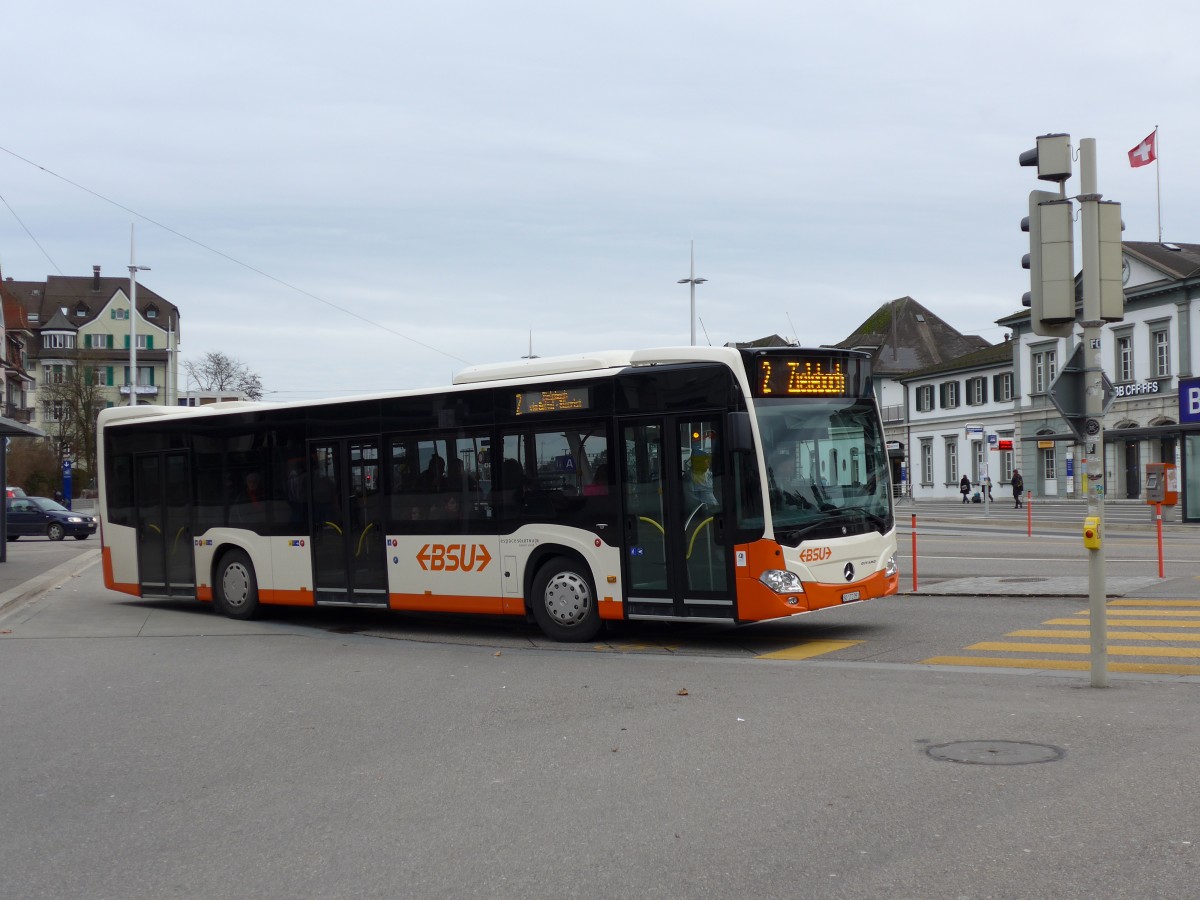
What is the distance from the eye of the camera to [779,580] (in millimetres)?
12203

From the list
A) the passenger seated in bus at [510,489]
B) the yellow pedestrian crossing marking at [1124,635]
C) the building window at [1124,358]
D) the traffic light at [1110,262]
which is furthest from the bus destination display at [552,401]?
the building window at [1124,358]

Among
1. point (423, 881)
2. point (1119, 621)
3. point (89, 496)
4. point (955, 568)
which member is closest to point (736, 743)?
point (423, 881)

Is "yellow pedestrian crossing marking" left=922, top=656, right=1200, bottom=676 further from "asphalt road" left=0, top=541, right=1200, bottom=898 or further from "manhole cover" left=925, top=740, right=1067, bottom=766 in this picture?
"manhole cover" left=925, top=740, right=1067, bottom=766

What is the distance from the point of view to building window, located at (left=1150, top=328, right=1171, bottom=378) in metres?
57.5

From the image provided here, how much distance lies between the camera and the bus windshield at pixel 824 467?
488 inches

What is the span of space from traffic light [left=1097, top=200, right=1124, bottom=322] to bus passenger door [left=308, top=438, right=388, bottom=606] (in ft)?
28.0

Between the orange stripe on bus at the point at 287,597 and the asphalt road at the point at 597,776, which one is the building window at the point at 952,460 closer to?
the orange stripe on bus at the point at 287,597

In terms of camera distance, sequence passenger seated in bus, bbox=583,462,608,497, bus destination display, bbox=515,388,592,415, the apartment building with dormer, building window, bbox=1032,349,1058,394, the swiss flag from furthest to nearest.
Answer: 1. the apartment building with dormer
2. building window, bbox=1032,349,1058,394
3. the swiss flag
4. bus destination display, bbox=515,388,592,415
5. passenger seated in bus, bbox=583,462,608,497

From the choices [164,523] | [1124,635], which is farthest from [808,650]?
[164,523]

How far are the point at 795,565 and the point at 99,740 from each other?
20.4 feet

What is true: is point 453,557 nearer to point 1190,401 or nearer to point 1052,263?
point 1052,263

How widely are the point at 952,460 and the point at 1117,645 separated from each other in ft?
215

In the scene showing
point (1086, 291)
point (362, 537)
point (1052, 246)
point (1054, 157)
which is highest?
point (1054, 157)

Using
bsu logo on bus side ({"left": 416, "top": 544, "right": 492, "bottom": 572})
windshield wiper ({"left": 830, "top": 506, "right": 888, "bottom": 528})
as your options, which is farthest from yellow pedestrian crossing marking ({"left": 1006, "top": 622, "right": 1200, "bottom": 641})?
bsu logo on bus side ({"left": 416, "top": 544, "right": 492, "bottom": 572})
